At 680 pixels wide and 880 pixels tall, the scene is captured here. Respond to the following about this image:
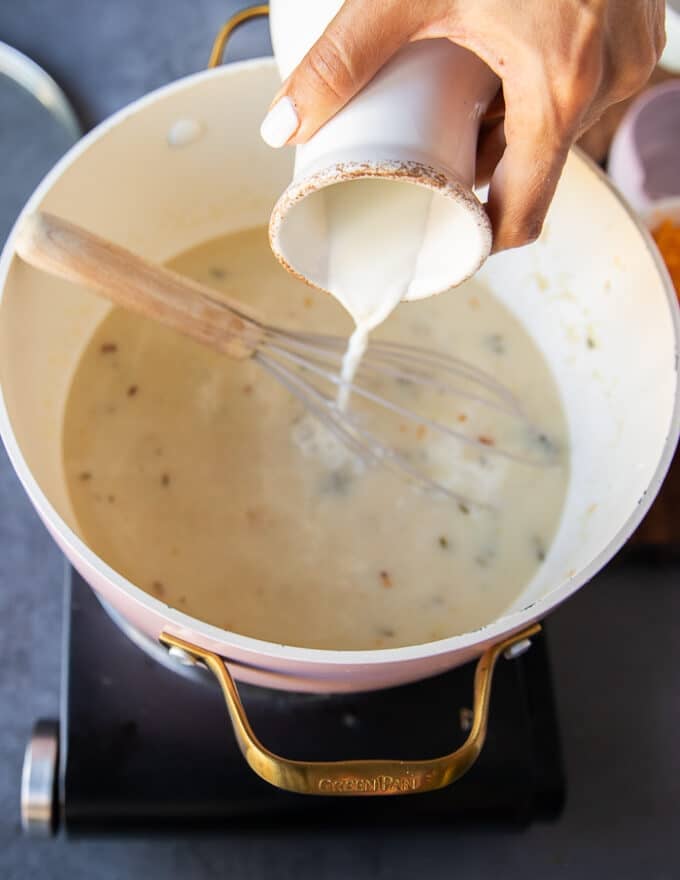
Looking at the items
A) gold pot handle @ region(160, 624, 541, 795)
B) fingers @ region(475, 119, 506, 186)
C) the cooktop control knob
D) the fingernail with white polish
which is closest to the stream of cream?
fingers @ region(475, 119, 506, 186)

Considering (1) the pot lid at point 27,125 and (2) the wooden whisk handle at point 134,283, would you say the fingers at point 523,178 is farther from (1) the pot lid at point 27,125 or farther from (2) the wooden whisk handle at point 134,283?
(1) the pot lid at point 27,125

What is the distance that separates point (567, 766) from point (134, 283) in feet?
1.75

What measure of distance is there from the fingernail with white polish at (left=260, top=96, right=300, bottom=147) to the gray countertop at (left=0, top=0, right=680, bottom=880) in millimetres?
488

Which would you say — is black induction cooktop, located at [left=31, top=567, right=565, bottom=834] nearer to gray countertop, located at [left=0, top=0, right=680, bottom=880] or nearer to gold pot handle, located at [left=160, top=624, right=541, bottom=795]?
gray countertop, located at [left=0, top=0, right=680, bottom=880]

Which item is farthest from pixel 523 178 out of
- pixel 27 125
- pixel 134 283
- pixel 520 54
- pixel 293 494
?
pixel 27 125

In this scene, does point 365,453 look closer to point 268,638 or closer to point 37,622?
point 268,638

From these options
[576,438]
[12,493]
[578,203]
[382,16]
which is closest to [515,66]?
[382,16]

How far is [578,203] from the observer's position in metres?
0.78

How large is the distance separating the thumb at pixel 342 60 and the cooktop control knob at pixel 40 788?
0.48 m

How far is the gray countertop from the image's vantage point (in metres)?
0.75

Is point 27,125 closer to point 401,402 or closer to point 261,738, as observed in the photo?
point 401,402

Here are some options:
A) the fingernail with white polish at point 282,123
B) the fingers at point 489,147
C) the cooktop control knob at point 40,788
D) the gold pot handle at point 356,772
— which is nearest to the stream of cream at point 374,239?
the fingers at point 489,147

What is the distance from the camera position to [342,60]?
0.44 metres

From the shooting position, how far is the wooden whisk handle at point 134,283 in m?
0.59
